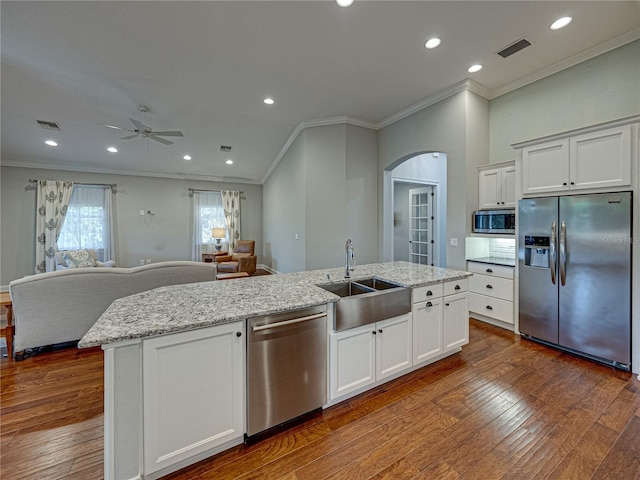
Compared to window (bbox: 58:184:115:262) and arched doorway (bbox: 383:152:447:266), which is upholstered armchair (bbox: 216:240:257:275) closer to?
window (bbox: 58:184:115:262)

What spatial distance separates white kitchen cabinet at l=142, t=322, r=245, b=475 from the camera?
51.3 inches

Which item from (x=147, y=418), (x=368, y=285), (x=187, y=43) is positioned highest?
(x=187, y=43)

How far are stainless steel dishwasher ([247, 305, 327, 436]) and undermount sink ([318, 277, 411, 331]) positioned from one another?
5.6 inches

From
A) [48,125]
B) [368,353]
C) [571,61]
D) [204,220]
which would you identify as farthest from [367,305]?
[204,220]

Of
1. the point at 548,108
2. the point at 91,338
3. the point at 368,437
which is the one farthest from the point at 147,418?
the point at 548,108

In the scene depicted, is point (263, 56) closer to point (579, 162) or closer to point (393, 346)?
point (393, 346)

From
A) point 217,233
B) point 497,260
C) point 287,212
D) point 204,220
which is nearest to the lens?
point 497,260

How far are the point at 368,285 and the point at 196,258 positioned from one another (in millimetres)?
6913

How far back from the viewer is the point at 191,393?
4.56ft

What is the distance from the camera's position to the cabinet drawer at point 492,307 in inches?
129

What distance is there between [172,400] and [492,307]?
146 inches

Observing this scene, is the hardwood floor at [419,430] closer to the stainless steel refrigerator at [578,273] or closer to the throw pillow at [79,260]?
the stainless steel refrigerator at [578,273]

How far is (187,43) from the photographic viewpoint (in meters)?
2.77

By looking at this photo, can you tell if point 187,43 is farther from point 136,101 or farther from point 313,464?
point 313,464
